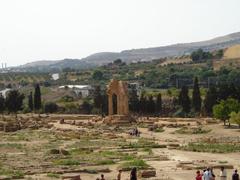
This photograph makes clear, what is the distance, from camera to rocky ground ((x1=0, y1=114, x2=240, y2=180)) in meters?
31.0

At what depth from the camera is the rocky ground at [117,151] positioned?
1219 inches

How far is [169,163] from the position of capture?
34.9 m

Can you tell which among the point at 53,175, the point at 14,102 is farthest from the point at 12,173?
the point at 14,102

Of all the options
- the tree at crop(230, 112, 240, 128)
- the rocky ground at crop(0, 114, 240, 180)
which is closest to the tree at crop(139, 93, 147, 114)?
the rocky ground at crop(0, 114, 240, 180)

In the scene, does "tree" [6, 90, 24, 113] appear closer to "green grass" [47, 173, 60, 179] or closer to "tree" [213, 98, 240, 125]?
"tree" [213, 98, 240, 125]

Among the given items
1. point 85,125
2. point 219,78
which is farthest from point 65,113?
point 219,78

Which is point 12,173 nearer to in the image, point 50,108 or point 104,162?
point 104,162

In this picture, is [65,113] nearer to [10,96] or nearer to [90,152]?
[10,96]

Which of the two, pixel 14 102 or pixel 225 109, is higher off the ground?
pixel 14 102

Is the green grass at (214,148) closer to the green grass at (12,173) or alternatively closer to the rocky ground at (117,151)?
the rocky ground at (117,151)

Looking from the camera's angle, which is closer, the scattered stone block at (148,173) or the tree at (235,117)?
the scattered stone block at (148,173)

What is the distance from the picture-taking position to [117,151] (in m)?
41.2

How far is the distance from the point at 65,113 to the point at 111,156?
58.9 m

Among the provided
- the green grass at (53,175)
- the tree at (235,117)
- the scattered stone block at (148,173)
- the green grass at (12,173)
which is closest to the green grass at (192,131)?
the tree at (235,117)
